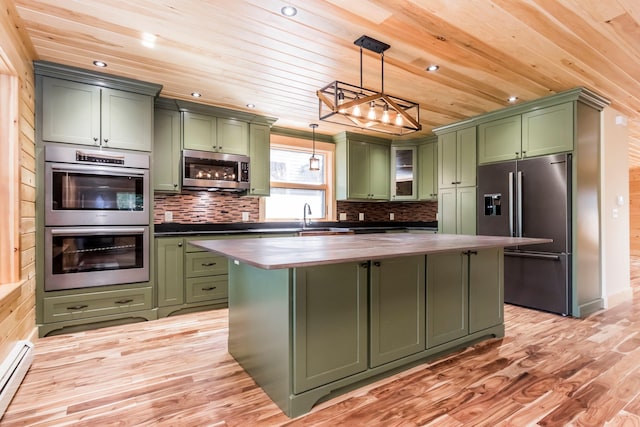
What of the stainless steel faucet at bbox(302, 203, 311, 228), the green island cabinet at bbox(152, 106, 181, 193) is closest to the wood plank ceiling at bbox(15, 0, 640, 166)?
the green island cabinet at bbox(152, 106, 181, 193)

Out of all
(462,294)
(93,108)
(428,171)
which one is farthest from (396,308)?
(428,171)

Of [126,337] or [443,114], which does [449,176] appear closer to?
[443,114]

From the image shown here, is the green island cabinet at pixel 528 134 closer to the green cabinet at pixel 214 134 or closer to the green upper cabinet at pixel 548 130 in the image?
the green upper cabinet at pixel 548 130

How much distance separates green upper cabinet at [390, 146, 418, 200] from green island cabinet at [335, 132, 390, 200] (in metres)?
0.12

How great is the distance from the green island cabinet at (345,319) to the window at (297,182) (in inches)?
102

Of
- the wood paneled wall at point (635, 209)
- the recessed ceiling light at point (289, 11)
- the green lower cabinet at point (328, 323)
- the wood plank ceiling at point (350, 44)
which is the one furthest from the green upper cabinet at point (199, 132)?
the wood paneled wall at point (635, 209)

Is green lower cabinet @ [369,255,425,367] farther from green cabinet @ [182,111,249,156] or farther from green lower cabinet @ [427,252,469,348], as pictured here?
green cabinet @ [182,111,249,156]

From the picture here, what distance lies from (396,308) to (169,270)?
98.7 inches

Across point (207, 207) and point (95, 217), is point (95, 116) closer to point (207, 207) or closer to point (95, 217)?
point (95, 217)

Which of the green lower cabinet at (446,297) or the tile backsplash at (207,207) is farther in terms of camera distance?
the tile backsplash at (207,207)

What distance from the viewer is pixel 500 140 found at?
13.4 feet

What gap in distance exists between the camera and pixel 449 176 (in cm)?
473

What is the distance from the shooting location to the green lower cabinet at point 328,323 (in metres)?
1.84

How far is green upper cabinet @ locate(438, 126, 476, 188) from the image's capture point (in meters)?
4.42
